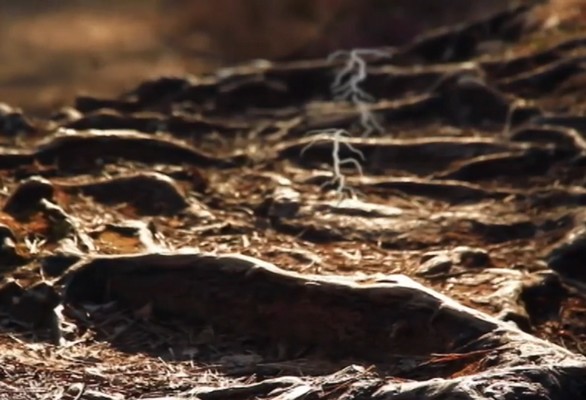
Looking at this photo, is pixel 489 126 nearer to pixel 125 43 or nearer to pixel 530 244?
pixel 530 244

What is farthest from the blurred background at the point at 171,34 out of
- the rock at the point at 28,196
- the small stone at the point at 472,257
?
the small stone at the point at 472,257

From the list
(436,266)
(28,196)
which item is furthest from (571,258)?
(28,196)

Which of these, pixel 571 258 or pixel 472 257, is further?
pixel 571 258

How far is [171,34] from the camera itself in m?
23.5

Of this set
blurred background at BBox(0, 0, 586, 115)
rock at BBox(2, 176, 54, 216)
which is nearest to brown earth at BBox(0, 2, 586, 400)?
rock at BBox(2, 176, 54, 216)

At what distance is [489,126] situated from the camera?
41.8 feet

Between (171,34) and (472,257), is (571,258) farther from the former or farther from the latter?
(171,34)

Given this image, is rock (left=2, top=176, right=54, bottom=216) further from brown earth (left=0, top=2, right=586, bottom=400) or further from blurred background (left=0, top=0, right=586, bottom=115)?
blurred background (left=0, top=0, right=586, bottom=115)

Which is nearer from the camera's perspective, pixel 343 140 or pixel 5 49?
pixel 343 140

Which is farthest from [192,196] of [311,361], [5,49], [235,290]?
[5,49]

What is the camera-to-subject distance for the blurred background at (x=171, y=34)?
2022 centimetres

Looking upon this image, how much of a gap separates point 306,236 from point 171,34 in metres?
14.3

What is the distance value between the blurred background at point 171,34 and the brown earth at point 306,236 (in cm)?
562

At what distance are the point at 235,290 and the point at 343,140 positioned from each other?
3883 millimetres
